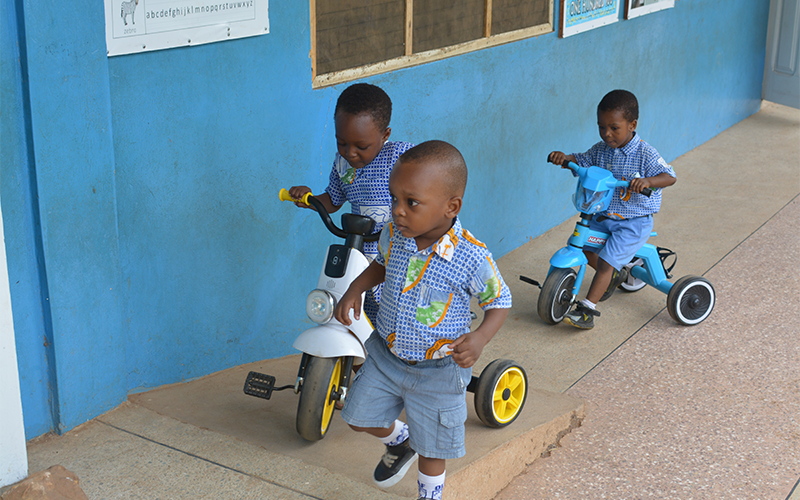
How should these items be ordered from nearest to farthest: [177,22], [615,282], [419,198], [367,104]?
[419,198] < [367,104] < [177,22] < [615,282]

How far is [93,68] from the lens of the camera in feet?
10.2

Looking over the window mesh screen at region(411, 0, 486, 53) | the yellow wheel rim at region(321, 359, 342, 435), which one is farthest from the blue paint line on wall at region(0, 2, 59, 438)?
the window mesh screen at region(411, 0, 486, 53)

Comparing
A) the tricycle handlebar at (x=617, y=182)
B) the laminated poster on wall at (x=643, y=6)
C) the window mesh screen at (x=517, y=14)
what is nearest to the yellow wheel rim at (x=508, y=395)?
Answer: the tricycle handlebar at (x=617, y=182)

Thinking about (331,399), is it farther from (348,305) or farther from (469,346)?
(469,346)

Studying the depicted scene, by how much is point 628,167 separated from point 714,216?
2535mm

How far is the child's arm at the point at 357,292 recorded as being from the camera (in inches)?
111

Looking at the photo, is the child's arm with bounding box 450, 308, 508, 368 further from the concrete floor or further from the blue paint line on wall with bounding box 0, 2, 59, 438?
the blue paint line on wall with bounding box 0, 2, 59, 438

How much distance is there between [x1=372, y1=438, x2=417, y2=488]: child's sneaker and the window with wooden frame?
2.10 m

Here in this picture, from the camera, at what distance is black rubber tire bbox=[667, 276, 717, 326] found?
4918 millimetres

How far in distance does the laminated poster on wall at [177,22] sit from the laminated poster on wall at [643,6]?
4221 mm

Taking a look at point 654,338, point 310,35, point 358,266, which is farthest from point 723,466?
point 310,35

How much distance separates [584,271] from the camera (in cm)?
492

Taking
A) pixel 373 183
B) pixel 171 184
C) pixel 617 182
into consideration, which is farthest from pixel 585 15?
pixel 171 184

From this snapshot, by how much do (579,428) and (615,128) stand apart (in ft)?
6.00
